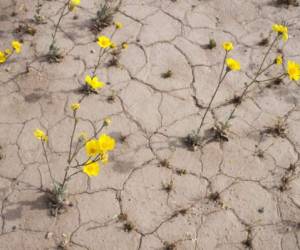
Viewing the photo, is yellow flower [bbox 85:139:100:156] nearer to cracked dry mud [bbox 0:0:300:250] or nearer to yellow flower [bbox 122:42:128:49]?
cracked dry mud [bbox 0:0:300:250]

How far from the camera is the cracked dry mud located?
344 cm

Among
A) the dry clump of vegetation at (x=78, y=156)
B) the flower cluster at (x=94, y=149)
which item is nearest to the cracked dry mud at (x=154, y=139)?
the dry clump of vegetation at (x=78, y=156)

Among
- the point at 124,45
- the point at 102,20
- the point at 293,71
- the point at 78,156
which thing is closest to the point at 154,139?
the point at 78,156

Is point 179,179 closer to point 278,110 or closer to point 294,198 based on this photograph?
point 294,198

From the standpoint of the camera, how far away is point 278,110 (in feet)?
14.2

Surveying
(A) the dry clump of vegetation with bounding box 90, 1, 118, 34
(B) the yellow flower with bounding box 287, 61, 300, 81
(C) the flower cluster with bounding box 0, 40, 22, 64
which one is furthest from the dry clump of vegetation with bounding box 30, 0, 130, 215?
(B) the yellow flower with bounding box 287, 61, 300, 81

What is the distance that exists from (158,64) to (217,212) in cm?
188

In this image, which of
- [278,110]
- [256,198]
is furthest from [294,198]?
[278,110]

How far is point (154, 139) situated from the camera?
3.98 meters

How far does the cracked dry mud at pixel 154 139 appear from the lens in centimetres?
344

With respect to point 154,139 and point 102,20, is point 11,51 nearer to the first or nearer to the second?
point 102,20

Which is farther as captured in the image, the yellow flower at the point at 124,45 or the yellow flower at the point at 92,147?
the yellow flower at the point at 124,45

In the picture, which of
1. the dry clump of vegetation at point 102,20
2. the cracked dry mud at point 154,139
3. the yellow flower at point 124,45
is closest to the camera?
the cracked dry mud at point 154,139

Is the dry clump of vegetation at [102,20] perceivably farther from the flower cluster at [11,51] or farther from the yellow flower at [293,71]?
the yellow flower at [293,71]
